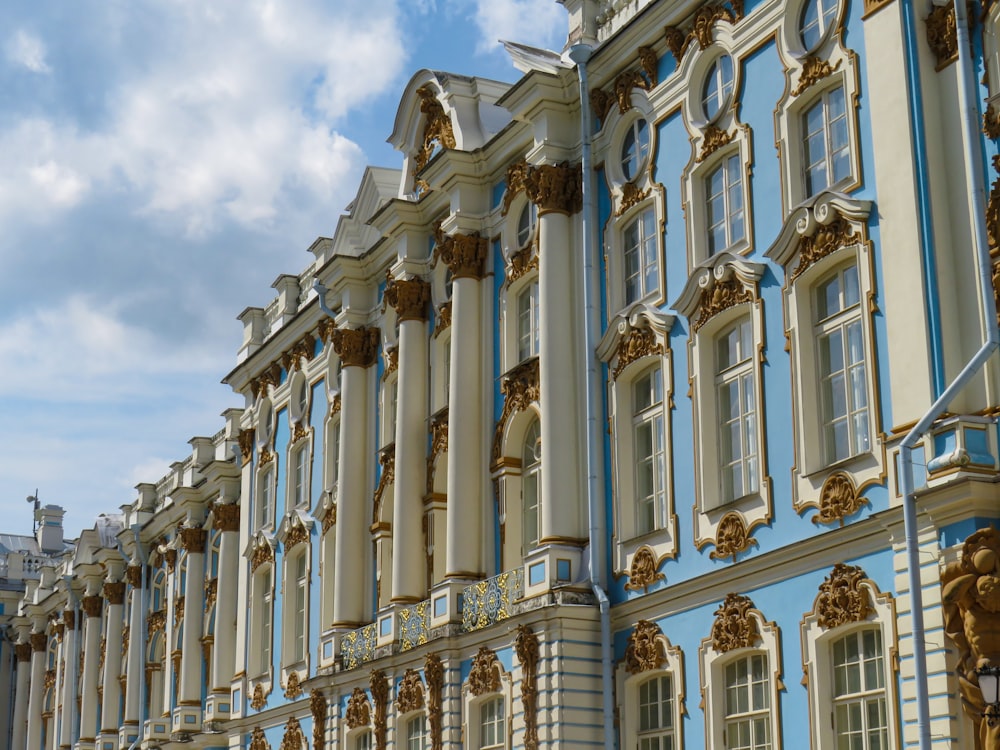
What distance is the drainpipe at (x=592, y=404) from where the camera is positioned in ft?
75.7

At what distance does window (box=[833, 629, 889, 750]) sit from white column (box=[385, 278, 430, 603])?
11363 mm

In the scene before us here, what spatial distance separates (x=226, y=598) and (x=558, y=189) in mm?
18985

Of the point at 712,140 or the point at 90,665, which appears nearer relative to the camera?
the point at 712,140

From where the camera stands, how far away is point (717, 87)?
903 inches

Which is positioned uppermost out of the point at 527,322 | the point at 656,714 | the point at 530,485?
the point at 527,322

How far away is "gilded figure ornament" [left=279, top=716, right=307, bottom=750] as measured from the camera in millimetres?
33178

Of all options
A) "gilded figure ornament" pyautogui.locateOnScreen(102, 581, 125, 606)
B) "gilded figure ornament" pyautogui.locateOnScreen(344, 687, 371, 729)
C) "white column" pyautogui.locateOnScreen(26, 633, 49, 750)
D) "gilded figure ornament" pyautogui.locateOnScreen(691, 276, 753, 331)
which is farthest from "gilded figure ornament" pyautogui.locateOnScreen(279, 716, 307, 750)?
"white column" pyautogui.locateOnScreen(26, 633, 49, 750)

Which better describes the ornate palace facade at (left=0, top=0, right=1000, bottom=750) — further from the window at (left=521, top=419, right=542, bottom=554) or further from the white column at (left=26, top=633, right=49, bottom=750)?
the white column at (left=26, top=633, right=49, bottom=750)

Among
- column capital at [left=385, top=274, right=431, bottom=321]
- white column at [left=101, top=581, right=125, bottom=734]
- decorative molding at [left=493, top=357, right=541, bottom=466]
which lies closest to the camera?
A: decorative molding at [left=493, top=357, right=541, bottom=466]

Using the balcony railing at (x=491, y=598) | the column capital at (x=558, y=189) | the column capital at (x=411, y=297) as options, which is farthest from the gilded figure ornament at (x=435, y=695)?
the column capital at (x=558, y=189)

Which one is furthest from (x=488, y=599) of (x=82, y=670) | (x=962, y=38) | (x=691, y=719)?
(x=82, y=670)

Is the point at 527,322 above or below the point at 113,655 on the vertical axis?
above

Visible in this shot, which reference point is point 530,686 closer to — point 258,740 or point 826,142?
point 826,142

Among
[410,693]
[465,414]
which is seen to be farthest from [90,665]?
[465,414]
